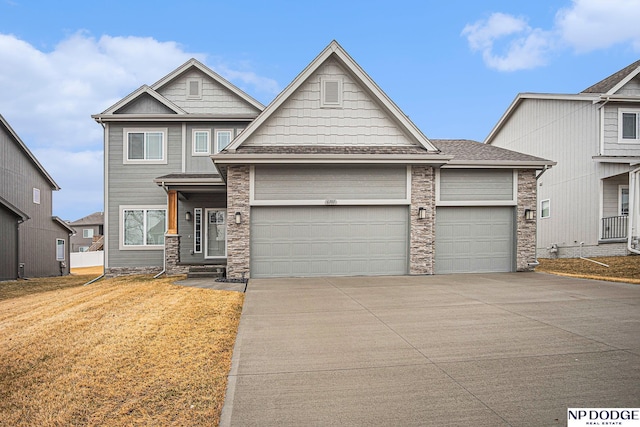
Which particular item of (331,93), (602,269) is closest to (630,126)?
(602,269)

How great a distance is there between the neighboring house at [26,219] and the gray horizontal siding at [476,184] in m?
18.7

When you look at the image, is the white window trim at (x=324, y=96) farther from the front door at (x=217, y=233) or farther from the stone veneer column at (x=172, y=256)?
the stone veneer column at (x=172, y=256)

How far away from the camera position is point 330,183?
13.4m

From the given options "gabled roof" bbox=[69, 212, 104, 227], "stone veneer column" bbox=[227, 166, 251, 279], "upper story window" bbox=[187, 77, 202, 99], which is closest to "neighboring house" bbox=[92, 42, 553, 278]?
"stone veneer column" bbox=[227, 166, 251, 279]

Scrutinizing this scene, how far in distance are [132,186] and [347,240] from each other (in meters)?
9.20

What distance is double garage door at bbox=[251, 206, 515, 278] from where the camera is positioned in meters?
13.3

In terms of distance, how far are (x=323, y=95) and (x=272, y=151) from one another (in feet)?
7.89

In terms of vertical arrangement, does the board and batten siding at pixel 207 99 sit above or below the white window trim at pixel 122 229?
above

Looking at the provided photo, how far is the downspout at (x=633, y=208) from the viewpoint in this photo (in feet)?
52.0

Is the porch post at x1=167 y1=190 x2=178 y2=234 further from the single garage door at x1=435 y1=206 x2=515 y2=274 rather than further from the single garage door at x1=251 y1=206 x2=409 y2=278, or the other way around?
the single garage door at x1=435 y1=206 x2=515 y2=274

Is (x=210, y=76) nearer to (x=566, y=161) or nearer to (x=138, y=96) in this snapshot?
(x=138, y=96)

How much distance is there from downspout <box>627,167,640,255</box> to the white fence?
3494cm

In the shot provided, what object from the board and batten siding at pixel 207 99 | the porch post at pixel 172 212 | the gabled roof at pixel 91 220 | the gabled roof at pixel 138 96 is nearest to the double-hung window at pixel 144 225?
the porch post at pixel 172 212

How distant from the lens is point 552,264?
17359 millimetres
